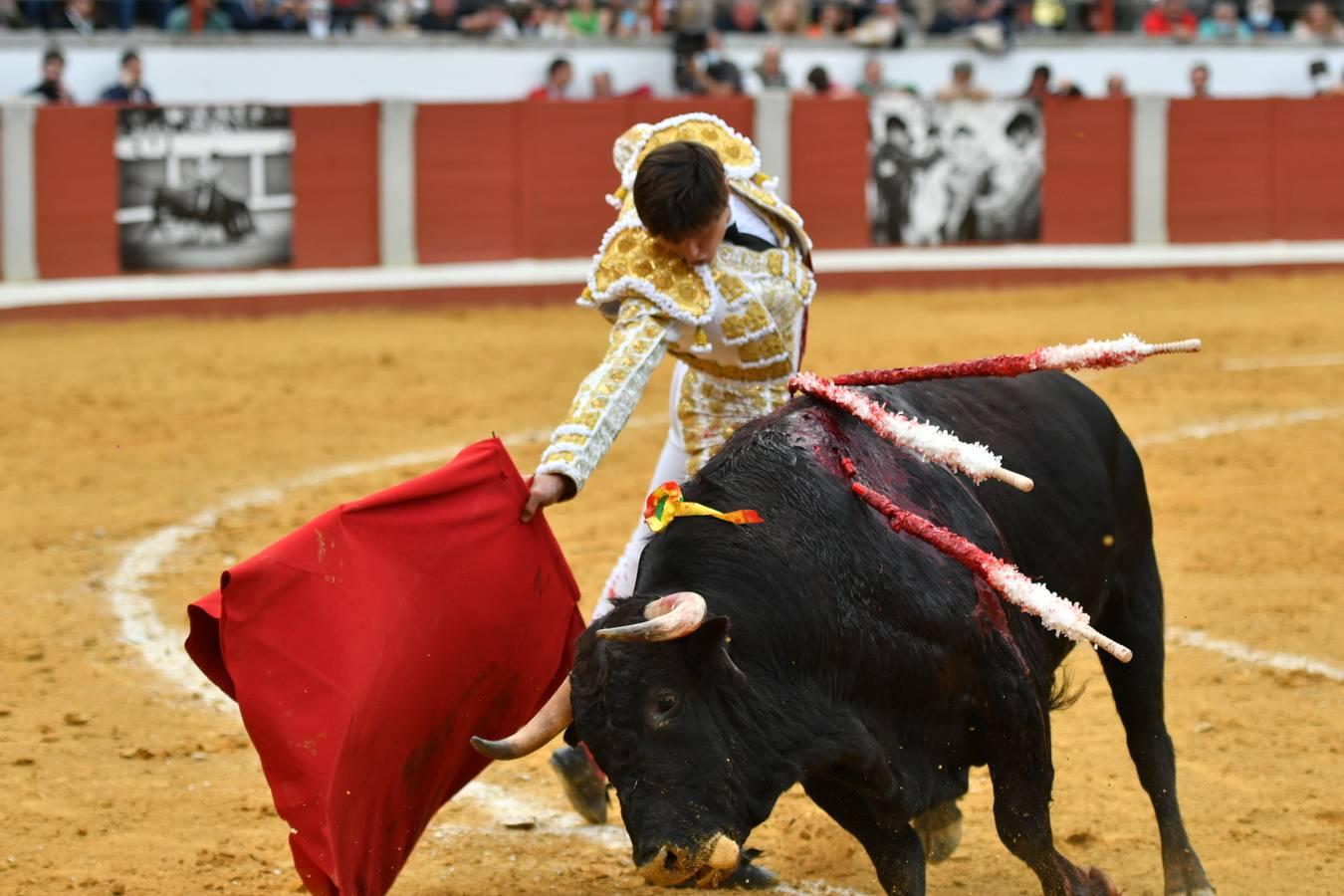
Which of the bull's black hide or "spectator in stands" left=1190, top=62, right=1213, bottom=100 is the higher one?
"spectator in stands" left=1190, top=62, right=1213, bottom=100

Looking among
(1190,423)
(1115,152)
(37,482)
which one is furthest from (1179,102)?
(37,482)

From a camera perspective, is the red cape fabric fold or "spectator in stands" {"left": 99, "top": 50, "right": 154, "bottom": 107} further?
"spectator in stands" {"left": 99, "top": 50, "right": 154, "bottom": 107}

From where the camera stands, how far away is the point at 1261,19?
1470 centimetres

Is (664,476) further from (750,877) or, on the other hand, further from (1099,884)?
(1099,884)

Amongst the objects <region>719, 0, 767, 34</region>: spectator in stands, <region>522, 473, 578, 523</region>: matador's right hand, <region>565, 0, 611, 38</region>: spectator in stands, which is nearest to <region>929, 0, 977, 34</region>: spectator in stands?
<region>719, 0, 767, 34</region>: spectator in stands

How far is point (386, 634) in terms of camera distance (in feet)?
9.46

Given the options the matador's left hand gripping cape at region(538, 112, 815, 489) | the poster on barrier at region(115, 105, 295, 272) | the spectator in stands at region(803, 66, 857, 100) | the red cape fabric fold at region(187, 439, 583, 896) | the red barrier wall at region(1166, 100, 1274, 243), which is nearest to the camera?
the red cape fabric fold at region(187, 439, 583, 896)

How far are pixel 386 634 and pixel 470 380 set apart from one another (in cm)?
559

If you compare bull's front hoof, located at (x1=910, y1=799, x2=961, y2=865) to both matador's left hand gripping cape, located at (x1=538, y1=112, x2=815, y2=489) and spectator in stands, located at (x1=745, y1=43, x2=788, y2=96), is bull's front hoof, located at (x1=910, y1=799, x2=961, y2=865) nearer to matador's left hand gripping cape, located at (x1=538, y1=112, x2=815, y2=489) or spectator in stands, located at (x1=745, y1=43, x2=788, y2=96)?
matador's left hand gripping cape, located at (x1=538, y1=112, x2=815, y2=489)

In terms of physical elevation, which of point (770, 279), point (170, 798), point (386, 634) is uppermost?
point (770, 279)

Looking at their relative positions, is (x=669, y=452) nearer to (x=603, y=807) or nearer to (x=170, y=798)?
(x=603, y=807)

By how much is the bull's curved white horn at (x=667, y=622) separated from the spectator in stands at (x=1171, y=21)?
12645 mm

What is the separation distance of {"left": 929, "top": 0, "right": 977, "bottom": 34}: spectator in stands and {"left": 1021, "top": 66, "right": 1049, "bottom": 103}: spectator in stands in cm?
109

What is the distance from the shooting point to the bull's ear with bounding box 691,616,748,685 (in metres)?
2.39
